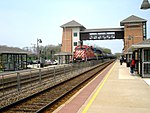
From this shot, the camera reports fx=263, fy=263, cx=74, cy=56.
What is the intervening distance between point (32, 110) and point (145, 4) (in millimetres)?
5626

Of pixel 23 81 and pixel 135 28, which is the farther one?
pixel 135 28

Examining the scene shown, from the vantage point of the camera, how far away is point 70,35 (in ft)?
306

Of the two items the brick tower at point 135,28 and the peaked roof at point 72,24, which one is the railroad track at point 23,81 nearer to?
the brick tower at point 135,28

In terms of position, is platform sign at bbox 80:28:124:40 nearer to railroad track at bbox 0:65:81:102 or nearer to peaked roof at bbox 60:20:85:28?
peaked roof at bbox 60:20:85:28

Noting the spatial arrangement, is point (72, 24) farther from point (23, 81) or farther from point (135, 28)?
point (23, 81)

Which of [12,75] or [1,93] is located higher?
[12,75]

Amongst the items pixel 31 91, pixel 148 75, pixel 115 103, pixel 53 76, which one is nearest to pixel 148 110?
pixel 115 103

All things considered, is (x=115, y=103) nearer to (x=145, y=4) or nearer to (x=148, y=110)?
(x=148, y=110)

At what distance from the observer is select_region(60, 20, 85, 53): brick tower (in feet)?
301

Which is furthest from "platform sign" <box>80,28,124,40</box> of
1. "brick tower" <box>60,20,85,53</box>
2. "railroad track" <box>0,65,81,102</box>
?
"railroad track" <box>0,65,81,102</box>

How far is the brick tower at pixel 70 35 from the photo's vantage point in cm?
9162

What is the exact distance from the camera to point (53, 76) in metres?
20.6

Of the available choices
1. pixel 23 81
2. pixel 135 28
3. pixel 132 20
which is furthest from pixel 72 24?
pixel 23 81

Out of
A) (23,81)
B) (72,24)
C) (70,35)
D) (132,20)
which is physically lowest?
(23,81)
